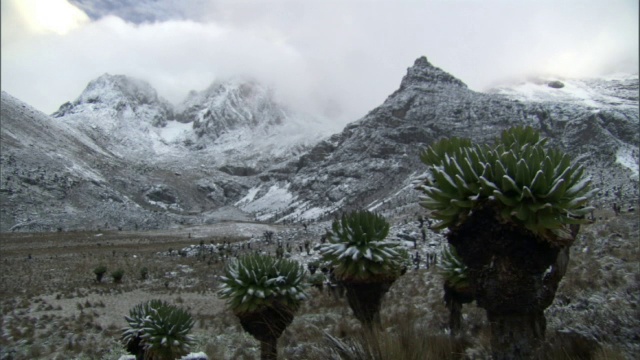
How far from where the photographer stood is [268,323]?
855 cm

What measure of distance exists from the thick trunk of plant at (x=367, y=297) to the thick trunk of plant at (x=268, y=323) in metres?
1.37

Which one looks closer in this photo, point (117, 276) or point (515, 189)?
point (515, 189)

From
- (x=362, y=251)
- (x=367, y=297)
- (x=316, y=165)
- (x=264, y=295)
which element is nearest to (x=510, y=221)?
(x=362, y=251)

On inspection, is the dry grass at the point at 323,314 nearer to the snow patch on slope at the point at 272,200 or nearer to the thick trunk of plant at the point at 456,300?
the thick trunk of plant at the point at 456,300

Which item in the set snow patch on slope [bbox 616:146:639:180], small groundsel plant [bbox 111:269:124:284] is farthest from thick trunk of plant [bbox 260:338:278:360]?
snow patch on slope [bbox 616:146:639:180]

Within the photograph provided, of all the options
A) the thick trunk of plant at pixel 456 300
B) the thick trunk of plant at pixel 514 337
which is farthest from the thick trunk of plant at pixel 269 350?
the thick trunk of plant at pixel 514 337

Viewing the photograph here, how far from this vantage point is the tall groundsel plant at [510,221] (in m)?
4.95

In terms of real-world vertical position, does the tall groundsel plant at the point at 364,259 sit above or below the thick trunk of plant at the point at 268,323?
above

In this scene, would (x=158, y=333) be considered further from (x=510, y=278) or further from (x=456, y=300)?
(x=510, y=278)

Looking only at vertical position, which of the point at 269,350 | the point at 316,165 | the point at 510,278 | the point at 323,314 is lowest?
the point at 269,350

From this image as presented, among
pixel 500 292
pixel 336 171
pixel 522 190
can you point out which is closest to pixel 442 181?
pixel 522 190

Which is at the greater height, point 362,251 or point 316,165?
point 316,165

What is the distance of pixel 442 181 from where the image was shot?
5461mm

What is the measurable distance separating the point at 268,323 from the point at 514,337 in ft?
15.7
